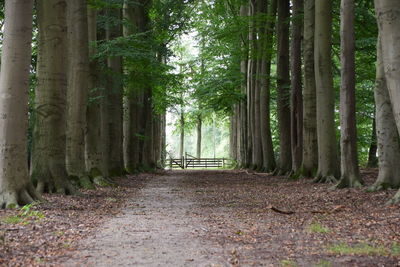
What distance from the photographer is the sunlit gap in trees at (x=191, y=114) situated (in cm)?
3903

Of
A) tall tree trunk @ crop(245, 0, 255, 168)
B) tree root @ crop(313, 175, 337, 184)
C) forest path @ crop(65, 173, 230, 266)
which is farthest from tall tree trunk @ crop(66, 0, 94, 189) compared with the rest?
tall tree trunk @ crop(245, 0, 255, 168)

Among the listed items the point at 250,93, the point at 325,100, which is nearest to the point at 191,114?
the point at 250,93

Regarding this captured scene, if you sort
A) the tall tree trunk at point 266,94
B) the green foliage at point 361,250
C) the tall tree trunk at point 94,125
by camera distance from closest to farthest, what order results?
the green foliage at point 361,250, the tall tree trunk at point 94,125, the tall tree trunk at point 266,94

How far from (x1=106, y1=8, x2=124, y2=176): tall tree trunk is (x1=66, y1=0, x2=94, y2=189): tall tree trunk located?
413 cm

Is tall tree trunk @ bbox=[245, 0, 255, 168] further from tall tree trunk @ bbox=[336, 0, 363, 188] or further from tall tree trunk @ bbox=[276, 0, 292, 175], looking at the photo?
tall tree trunk @ bbox=[336, 0, 363, 188]

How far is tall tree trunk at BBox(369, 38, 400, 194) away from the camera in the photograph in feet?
42.0

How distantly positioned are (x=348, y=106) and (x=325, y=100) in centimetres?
246

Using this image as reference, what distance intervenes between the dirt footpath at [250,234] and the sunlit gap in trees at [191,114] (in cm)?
1795

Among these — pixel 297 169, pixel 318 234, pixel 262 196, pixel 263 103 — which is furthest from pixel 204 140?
pixel 318 234

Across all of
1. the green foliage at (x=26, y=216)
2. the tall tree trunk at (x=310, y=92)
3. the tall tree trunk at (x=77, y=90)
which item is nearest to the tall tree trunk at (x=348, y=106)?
the tall tree trunk at (x=310, y=92)

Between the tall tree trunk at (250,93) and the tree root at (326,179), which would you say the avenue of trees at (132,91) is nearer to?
the tree root at (326,179)

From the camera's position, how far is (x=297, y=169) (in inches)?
812

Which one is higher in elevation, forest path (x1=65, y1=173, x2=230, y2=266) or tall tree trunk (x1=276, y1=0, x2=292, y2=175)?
tall tree trunk (x1=276, y1=0, x2=292, y2=175)

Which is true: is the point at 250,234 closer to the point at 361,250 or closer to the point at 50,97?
the point at 361,250
